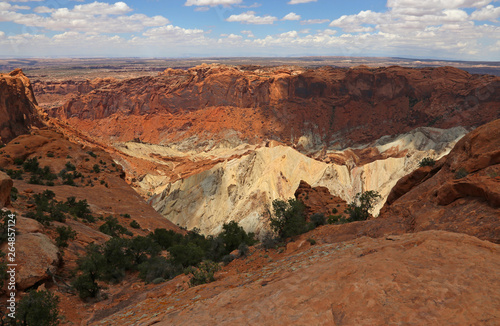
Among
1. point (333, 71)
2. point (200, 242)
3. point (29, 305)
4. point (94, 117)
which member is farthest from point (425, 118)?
point (94, 117)

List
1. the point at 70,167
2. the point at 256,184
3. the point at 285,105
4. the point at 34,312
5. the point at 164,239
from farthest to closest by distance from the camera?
the point at 285,105
the point at 256,184
the point at 70,167
the point at 164,239
the point at 34,312

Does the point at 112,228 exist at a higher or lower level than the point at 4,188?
lower

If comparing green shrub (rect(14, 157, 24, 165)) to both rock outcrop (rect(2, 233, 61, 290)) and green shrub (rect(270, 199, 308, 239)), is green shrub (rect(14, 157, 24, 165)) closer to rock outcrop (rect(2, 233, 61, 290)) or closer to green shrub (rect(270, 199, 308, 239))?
rock outcrop (rect(2, 233, 61, 290))

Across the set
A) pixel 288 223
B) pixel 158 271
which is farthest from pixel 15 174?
pixel 288 223

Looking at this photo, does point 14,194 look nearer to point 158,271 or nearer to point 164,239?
point 164,239

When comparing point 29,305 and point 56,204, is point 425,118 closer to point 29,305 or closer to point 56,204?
point 56,204

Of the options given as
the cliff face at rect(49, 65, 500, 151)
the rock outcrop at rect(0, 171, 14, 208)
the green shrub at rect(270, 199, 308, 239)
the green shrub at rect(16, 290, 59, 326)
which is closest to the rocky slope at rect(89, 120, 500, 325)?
the green shrub at rect(16, 290, 59, 326)

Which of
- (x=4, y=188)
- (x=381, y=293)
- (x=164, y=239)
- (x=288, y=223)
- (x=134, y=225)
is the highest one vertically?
(x=381, y=293)

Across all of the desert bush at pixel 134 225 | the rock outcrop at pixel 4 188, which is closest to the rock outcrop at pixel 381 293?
the rock outcrop at pixel 4 188
